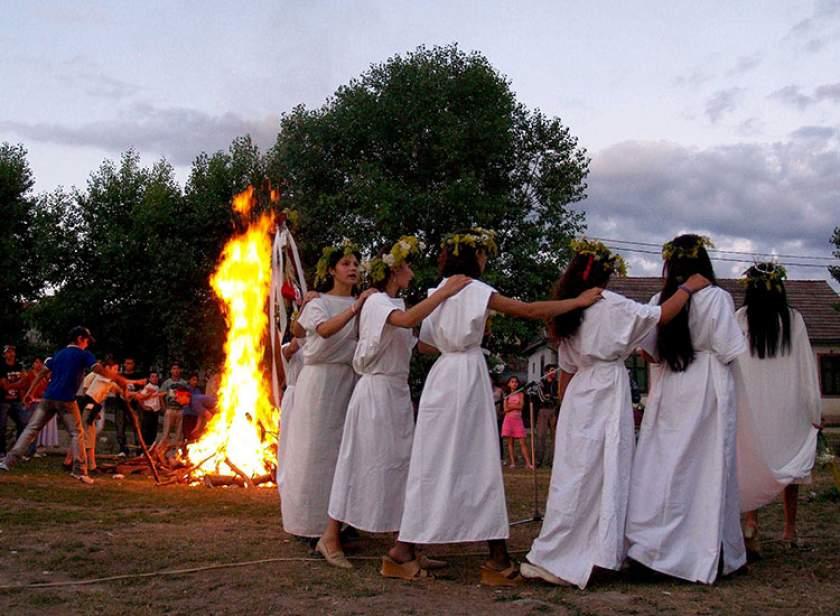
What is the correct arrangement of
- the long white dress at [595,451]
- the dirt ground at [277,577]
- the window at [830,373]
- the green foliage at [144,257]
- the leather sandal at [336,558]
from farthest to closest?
the window at [830,373]
the green foliage at [144,257]
the leather sandal at [336,558]
the long white dress at [595,451]
the dirt ground at [277,577]

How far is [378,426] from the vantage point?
7.18 meters

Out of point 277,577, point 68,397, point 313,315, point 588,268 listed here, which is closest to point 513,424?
point 68,397

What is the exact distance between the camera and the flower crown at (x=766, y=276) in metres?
8.03

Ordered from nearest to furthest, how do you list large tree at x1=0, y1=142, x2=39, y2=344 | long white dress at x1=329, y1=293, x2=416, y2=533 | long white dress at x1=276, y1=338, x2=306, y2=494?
1. long white dress at x1=329, y1=293, x2=416, y2=533
2. long white dress at x1=276, y1=338, x2=306, y2=494
3. large tree at x1=0, y1=142, x2=39, y2=344

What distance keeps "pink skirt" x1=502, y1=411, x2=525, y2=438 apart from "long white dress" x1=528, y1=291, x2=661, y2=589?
11511 mm

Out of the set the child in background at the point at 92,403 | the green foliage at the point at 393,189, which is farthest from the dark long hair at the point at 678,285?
the green foliage at the point at 393,189

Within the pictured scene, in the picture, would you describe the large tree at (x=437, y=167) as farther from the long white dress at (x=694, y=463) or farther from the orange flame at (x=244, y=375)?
the long white dress at (x=694, y=463)

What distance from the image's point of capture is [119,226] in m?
41.1

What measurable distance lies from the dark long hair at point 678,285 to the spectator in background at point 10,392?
13.0 meters

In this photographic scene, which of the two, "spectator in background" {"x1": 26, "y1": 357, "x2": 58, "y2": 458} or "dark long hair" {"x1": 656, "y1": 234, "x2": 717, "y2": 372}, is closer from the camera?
"dark long hair" {"x1": 656, "y1": 234, "x2": 717, "y2": 372}

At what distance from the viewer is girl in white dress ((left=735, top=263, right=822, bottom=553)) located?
784cm

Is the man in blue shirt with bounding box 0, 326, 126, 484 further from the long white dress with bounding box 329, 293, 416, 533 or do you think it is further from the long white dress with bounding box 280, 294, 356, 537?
the long white dress with bounding box 329, 293, 416, 533

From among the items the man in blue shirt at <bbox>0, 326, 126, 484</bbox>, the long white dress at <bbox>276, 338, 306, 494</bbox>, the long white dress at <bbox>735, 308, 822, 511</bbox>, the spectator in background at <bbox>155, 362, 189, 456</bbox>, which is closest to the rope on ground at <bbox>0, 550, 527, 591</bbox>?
the long white dress at <bbox>276, 338, 306, 494</bbox>

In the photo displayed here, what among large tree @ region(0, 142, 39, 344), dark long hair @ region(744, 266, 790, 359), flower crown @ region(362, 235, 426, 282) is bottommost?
→ dark long hair @ region(744, 266, 790, 359)
